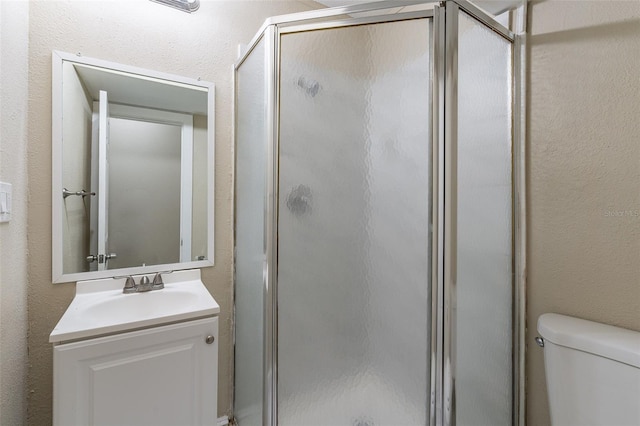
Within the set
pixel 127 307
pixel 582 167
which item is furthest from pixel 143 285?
pixel 582 167

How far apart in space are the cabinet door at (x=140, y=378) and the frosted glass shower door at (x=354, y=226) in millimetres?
302

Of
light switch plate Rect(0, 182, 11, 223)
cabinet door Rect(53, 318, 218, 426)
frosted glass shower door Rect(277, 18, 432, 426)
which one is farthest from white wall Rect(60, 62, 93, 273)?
frosted glass shower door Rect(277, 18, 432, 426)

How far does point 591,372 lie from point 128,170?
2031mm

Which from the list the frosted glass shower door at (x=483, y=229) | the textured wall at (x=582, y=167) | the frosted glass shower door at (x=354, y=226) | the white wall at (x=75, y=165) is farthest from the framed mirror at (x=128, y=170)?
the textured wall at (x=582, y=167)

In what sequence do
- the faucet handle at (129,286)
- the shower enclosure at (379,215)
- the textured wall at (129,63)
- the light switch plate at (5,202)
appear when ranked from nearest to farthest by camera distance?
the light switch plate at (5,202) → the shower enclosure at (379,215) → the textured wall at (129,63) → the faucet handle at (129,286)

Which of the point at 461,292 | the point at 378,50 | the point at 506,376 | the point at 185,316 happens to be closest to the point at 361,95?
the point at 378,50

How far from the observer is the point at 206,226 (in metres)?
1.53

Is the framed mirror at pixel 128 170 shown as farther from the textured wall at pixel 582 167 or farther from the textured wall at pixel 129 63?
the textured wall at pixel 582 167

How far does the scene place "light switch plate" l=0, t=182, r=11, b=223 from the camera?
925mm

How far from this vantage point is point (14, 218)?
1044 millimetres

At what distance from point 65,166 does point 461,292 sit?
1.67m

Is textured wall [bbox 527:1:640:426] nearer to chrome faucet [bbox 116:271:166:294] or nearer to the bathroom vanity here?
the bathroom vanity

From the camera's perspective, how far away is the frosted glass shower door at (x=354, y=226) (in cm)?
107

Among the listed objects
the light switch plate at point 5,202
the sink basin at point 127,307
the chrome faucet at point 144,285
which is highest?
the light switch plate at point 5,202
